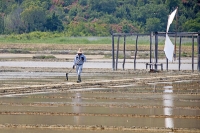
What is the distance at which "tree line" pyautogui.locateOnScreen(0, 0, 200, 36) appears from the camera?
7100cm

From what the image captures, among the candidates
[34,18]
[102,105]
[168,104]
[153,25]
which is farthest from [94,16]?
[102,105]

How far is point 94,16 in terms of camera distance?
253ft

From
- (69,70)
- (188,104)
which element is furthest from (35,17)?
(188,104)

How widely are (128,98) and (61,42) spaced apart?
44551 millimetres

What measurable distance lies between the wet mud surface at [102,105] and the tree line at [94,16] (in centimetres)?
4123

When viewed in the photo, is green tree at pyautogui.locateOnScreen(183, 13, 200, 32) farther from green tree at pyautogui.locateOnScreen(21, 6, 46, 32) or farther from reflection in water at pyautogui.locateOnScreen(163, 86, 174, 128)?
reflection in water at pyautogui.locateOnScreen(163, 86, 174, 128)

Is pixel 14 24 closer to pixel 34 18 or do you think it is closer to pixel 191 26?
pixel 34 18

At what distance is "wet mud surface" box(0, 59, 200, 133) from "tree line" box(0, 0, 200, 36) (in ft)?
135

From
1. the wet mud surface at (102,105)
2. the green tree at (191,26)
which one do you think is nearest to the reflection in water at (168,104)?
the wet mud surface at (102,105)

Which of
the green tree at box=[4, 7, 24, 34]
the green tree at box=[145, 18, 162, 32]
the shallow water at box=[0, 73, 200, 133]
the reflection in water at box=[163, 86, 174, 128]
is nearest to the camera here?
the reflection in water at box=[163, 86, 174, 128]

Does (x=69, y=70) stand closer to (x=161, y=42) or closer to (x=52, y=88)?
(x=52, y=88)

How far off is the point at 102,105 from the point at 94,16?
191 ft

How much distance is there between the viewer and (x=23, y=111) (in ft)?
57.8

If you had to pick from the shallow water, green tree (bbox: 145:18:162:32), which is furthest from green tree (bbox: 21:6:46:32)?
the shallow water
